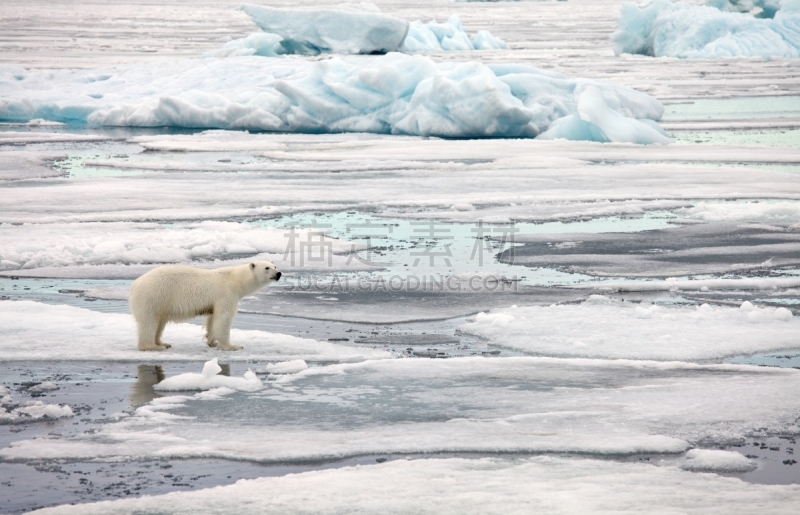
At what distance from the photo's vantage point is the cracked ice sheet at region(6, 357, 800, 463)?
3799mm

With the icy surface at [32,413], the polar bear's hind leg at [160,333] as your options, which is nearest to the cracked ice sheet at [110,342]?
the polar bear's hind leg at [160,333]

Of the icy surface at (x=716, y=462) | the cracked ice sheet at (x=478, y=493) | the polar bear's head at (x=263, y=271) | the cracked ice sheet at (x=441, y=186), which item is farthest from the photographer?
the cracked ice sheet at (x=441, y=186)

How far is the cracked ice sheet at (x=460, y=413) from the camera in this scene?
3799 millimetres

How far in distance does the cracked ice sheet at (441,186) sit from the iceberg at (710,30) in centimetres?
1638

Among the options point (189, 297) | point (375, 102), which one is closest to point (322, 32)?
point (375, 102)

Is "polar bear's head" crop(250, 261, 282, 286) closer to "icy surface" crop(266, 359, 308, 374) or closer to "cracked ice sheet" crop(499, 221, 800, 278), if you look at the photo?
"icy surface" crop(266, 359, 308, 374)

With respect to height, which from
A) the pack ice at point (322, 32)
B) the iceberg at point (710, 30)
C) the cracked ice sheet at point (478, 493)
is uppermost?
the iceberg at point (710, 30)

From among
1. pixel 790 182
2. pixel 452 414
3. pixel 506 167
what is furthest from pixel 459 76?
pixel 452 414

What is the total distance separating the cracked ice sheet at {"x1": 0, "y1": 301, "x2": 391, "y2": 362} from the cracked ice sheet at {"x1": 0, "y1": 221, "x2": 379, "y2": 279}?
55.1 inches

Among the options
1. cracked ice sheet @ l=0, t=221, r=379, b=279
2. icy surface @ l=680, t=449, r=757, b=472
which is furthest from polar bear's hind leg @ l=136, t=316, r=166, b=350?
icy surface @ l=680, t=449, r=757, b=472

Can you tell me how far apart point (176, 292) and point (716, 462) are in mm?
2795

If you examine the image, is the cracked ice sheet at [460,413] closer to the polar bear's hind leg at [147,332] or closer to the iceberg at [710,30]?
the polar bear's hind leg at [147,332]

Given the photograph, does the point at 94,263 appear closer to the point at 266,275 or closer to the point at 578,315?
the point at 266,275

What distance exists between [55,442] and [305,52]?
79.6 feet
